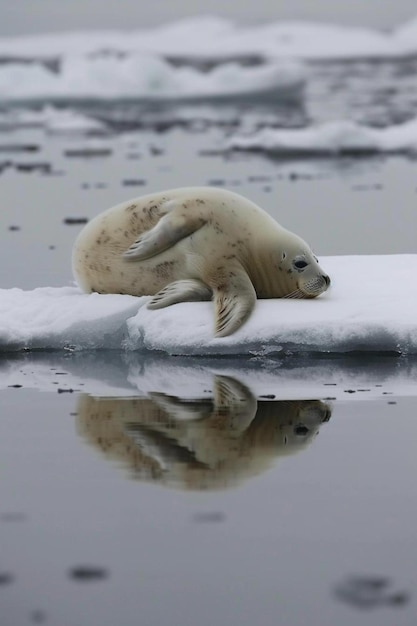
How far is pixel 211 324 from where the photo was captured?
25.0ft

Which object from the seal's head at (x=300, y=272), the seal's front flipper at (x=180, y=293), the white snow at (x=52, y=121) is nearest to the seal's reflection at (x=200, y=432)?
the seal's front flipper at (x=180, y=293)

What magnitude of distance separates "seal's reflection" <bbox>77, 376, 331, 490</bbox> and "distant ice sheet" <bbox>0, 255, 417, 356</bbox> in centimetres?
81

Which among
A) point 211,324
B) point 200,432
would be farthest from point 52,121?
point 200,432

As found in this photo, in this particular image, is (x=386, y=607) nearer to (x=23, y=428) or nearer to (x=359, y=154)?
(x=23, y=428)

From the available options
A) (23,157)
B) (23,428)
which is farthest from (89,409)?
(23,157)

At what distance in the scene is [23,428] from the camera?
5.84 metres

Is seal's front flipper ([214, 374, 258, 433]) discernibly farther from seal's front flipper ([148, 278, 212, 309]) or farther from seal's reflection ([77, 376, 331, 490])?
seal's front flipper ([148, 278, 212, 309])

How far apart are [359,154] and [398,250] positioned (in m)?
12.0

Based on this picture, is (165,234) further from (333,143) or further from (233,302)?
(333,143)

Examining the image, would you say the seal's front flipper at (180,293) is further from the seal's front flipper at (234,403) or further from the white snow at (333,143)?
the white snow at (333,143)

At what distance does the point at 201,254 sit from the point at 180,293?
31 cm

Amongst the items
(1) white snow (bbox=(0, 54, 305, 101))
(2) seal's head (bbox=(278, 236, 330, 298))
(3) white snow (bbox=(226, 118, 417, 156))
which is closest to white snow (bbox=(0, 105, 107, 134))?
(1) white snow (bbox=(0, 54, 305, 101))

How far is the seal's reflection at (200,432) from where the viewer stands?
5.07 metres

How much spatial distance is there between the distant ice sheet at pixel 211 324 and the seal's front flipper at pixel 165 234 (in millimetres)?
282
